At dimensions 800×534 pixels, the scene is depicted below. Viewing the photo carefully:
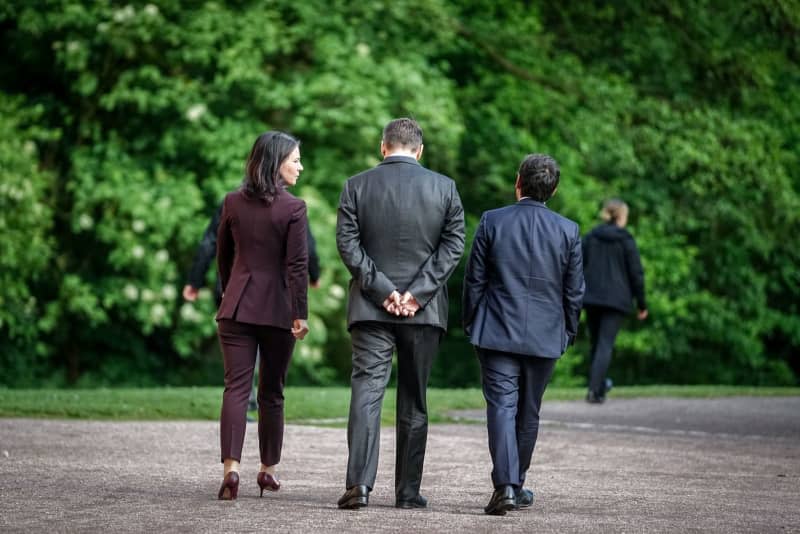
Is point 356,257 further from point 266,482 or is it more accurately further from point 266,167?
point 266,482

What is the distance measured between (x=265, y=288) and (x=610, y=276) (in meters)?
7.29

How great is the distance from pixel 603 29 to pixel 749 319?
5.27 metres

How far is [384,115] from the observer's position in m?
18.0

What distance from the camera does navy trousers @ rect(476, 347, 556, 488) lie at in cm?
723

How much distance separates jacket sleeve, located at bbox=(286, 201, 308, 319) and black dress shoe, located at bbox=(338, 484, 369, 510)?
3.20 ft

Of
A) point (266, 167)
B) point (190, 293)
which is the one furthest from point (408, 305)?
point (190, 293)

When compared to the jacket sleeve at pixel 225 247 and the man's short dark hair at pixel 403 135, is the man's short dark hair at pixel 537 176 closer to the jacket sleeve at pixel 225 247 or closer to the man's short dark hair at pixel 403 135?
the man's short dark hair at pixel 403 135

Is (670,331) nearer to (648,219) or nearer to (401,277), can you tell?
(648,219)

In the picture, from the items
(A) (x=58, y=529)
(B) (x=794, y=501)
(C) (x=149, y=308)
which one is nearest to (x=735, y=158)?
(C) (x=149, y=308)

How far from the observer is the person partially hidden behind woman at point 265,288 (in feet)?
24.4

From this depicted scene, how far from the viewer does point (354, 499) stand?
6922 mm

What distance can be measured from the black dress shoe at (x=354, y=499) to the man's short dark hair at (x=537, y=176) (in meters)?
1.73

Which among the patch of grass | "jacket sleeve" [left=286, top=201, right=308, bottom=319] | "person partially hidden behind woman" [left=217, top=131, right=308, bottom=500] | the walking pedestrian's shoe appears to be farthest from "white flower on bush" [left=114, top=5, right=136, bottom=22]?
"jacket sleeve" [left=286, top=201, right=308, bottom=319]

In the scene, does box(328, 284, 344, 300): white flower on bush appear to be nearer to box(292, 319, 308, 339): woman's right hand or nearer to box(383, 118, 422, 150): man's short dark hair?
box(292, 319, 308, 339): woman's right hand
